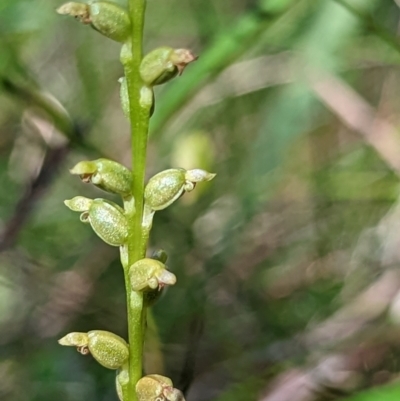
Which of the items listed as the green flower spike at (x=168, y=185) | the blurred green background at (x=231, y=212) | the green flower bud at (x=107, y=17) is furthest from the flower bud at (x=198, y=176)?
the blurred green background at (x=231, y=212)

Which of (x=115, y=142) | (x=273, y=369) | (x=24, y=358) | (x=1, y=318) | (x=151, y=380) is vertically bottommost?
(x=151, y=380)

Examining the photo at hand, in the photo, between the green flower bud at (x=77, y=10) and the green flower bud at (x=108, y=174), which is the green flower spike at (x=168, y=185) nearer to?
the green flower bud at (x=108, y=174)

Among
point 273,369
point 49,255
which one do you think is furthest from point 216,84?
point 273,369

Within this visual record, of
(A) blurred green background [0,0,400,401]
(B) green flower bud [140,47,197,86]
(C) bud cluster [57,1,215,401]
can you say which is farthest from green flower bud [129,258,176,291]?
(A) blurred green background [0,0,400,401]

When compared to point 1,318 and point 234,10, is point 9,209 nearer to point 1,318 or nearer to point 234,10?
point 1,318

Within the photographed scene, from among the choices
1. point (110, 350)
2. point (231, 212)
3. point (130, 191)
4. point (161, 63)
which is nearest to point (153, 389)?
point (110, 350)

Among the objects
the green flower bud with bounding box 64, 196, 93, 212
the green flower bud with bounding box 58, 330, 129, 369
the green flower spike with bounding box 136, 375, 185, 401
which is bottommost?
the green flower spike with bounding box 136, 375, 185, 401

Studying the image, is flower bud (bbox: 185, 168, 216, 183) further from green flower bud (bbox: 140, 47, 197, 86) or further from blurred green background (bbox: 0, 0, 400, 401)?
blurred green background (bbox: 0, 0, 400, 401)
